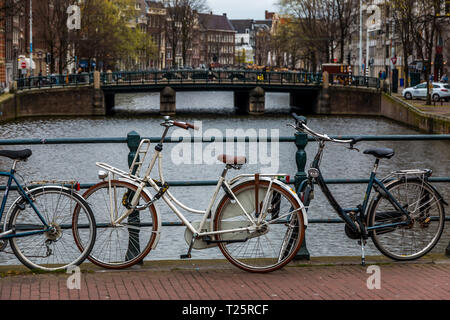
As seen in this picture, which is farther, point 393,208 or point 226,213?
point 393,208

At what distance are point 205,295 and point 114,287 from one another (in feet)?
2.05

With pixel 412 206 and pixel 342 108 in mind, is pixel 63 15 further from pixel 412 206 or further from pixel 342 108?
pixel 412 206

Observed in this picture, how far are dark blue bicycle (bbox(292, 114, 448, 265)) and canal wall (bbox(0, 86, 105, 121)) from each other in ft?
126

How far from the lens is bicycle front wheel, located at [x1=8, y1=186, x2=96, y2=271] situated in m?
6.20

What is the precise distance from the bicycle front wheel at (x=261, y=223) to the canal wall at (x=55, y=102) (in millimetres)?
38462

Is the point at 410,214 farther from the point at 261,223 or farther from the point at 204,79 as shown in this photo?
the point at 204,79

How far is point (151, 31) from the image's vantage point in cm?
13688

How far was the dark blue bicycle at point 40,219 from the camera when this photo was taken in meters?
6.20

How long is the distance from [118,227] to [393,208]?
6.64 feet

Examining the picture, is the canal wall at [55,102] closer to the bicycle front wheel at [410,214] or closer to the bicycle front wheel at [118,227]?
the bicycle front wheel at [118,227]

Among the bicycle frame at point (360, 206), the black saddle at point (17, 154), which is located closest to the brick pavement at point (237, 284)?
the bicycle frame at point (360, 206)

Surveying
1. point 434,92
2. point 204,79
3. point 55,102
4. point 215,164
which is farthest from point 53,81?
point 215,164

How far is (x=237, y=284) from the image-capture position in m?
6.02

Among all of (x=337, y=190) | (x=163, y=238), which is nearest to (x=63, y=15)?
(x=337, y=190)
